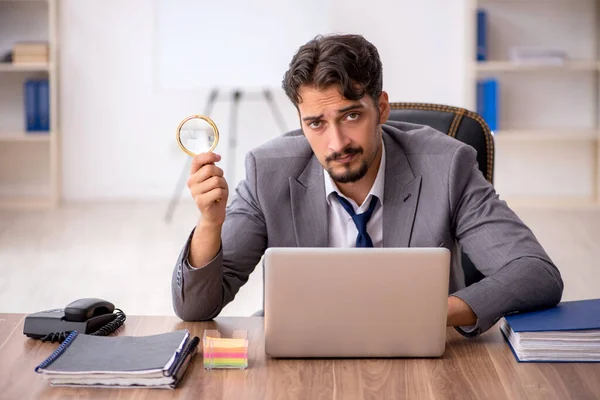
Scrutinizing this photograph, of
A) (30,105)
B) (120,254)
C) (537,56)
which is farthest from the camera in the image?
(30,105)

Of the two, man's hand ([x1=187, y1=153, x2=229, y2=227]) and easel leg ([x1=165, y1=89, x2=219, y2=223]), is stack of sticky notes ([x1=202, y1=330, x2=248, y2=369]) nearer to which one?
man's hand ([x1=187, y1=153, x2=229, y2=227])

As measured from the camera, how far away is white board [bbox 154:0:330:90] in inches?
230

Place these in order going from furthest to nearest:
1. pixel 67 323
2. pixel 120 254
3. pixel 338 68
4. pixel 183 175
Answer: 1. pixel 183 175
2. pixel 120 254
3. pixel 338 68
4. pixel 67 323

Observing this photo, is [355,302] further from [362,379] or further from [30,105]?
[30,105]

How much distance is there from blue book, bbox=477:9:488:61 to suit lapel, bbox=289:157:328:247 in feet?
13.2

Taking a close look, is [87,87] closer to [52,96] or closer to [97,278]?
[52,96]

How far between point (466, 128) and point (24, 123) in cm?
435

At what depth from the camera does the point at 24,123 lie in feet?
20.0

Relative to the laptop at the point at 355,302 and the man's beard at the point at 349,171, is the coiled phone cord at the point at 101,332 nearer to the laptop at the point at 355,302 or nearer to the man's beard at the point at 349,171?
the laptop at the point at 355,302

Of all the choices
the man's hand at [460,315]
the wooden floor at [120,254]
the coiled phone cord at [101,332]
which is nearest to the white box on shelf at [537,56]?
the wooden floor at [120,254]

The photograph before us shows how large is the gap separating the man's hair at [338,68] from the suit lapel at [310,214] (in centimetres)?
21

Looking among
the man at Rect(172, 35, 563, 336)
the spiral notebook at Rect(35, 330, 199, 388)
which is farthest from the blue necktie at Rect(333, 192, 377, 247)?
the spiral notebook at Rect(35, 330, 199, 388)

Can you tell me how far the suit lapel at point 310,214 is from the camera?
213 centimetres

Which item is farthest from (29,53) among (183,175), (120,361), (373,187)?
(120,361)
